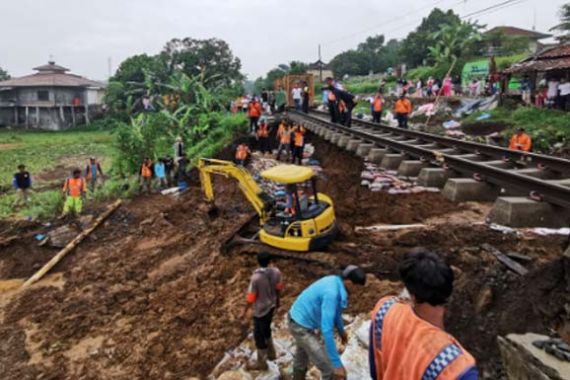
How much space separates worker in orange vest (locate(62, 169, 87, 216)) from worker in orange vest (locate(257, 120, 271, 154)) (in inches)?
263

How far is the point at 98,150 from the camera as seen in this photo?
3575cm

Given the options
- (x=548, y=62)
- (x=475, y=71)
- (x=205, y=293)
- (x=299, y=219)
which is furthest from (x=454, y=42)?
(x=205, y=293)


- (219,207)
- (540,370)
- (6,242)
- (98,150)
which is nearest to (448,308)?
(540,370)

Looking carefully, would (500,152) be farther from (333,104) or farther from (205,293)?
(333,104)

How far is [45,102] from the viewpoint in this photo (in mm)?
48469

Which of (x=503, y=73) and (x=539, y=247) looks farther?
(x=503, y=73)

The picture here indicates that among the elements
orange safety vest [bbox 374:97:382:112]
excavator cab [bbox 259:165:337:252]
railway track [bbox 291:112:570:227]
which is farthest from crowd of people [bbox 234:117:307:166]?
excavator cab [bbox 259:165:337:252]

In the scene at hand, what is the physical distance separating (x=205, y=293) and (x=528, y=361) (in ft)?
15.5

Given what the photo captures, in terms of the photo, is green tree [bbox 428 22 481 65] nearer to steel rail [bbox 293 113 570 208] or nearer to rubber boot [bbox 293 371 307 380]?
Result: steel rail [bbox 293 113 570 208]

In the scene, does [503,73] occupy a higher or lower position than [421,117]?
higher

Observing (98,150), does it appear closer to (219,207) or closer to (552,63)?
(219,207)

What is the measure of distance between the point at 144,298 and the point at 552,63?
716 inches

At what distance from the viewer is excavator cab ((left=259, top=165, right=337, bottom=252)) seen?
7.12m

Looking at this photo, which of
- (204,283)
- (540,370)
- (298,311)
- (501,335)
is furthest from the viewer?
(204,283)
